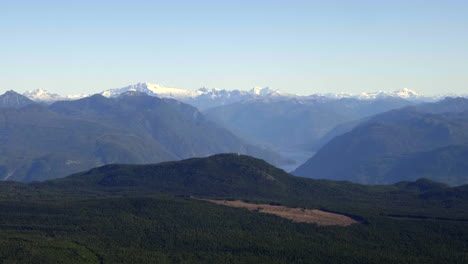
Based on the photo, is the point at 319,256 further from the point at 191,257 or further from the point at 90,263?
the point at 90,263

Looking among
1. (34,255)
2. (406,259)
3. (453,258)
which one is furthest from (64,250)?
(453,258)

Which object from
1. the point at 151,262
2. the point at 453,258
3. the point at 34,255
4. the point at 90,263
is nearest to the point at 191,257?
the point at 151,262

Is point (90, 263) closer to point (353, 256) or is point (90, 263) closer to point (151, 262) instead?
point (151, 262)

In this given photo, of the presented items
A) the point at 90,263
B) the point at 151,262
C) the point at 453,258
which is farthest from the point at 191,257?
the point at 453,258

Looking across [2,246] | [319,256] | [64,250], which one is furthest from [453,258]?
[2,246]

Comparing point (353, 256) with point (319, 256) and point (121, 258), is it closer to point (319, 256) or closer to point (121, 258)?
point (319, 256)

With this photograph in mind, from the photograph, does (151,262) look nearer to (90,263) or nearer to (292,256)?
(90,263)
